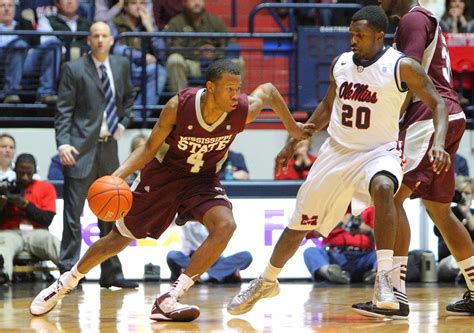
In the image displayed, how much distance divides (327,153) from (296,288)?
9.63 feet

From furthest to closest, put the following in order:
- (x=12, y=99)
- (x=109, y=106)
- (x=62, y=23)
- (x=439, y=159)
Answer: (x=62, y=23)
(x=12, y=99)
(x=109, y=106)
(x=439, y=159)

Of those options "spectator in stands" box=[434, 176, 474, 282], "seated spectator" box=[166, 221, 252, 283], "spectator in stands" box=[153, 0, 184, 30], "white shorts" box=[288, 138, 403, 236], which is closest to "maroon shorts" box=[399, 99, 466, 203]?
"white shorts" box=[288, 138, 403, 236]

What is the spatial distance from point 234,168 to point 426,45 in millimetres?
4930

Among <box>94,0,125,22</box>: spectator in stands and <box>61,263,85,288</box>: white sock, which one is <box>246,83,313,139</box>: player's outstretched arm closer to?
<box>61,263,85,288</box>: white sock

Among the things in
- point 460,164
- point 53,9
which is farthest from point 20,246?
point 460,164

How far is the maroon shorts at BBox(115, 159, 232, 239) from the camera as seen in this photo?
728 cm

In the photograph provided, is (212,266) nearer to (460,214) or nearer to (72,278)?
(460,214)

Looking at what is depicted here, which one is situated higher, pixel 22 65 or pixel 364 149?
pixel 22 65

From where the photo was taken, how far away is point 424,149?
7266 mm

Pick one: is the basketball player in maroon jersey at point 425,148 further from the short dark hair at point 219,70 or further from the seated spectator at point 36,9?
the seated spectator at point 36,9

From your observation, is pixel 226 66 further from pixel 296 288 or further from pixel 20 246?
pixel 20 246

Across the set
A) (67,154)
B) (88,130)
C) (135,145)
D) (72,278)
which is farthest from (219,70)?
(135,145)

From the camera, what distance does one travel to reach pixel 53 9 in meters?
13.3

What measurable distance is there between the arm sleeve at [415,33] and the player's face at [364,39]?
0.74ft
